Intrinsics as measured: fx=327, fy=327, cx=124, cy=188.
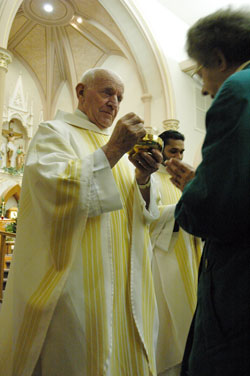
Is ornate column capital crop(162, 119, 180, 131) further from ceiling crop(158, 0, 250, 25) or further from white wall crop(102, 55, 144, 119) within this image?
ceiling crop(158, 0, 250, 25)

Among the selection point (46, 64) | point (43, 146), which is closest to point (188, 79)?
point (46, 64)

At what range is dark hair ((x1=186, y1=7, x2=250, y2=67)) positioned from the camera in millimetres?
1030

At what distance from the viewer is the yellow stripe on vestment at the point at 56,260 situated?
1.28 m

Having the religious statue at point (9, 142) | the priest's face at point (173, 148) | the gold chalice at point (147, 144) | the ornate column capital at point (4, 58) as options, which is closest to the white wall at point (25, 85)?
the religious statue at point (9, 142)

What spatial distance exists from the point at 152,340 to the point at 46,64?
12329 mm

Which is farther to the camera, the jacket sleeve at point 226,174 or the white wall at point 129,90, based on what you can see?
the white wall at point 129,90

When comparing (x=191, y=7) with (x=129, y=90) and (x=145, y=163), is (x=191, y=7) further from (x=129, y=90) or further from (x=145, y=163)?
(x=145, y=163)

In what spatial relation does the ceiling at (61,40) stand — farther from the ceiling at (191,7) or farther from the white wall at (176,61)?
the ceiling at (191,7)

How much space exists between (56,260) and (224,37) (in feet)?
3.30

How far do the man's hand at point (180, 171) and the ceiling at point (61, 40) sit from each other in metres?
8.02

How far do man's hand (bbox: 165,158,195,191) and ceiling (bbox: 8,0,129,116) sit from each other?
8016mm

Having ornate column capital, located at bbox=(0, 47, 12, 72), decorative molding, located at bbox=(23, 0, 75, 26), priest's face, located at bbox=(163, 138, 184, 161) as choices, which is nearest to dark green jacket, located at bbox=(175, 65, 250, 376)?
priest's face, located at bbox=(163, 138, 184, 161)

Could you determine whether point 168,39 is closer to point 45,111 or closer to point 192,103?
point 192,103

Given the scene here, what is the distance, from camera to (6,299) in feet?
4.84
